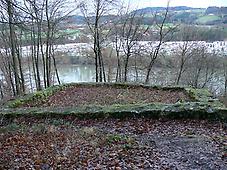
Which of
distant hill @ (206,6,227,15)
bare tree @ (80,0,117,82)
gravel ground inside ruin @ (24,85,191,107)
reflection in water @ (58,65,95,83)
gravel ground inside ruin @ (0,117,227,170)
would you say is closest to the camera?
gravel ground inside ruin @ (0,117,227,170)

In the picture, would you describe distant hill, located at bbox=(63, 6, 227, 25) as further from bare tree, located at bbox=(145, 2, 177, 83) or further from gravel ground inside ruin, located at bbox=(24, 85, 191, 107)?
gravel ground inside ruin, located at bbox=(24, 85, 191, 107)

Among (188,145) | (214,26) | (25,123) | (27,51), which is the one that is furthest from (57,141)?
(214,26)

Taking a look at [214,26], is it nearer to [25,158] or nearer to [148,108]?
[148,108]

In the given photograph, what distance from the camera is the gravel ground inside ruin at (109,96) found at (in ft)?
45.0

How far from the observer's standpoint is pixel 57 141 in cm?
692

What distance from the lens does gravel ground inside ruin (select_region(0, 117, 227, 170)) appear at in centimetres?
545

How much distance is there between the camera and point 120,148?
248 inches

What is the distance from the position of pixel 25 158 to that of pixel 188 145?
141 inches

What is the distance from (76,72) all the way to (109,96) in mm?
20157

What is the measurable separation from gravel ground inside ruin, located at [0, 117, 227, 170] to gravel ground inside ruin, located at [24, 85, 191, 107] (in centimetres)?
493

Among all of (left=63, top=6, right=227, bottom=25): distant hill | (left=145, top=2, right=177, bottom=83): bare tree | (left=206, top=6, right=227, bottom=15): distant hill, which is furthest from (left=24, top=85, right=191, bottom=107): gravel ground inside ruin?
A: (left=206, top=6, right=227, bottom=15): distant hill

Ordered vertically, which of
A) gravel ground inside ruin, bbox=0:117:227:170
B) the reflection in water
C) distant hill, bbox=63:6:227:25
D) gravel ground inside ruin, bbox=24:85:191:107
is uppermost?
distant hill, bbox=63:6:227:25

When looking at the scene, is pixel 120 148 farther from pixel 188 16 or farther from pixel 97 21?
pixel 188 16

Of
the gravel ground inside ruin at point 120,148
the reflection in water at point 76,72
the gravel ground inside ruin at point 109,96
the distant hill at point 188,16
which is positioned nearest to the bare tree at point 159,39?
the distant hill at point 188,16
